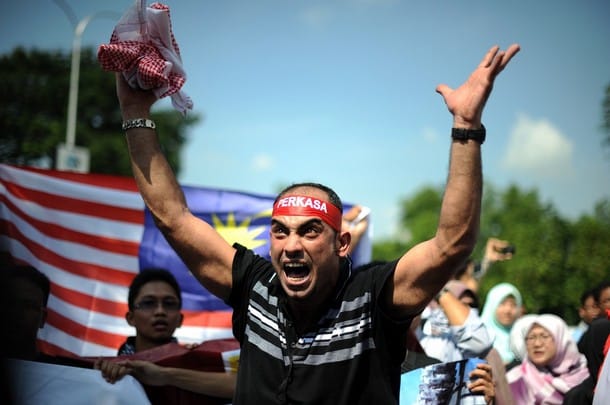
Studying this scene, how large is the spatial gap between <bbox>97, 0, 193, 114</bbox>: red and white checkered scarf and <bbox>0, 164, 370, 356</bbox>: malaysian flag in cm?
360

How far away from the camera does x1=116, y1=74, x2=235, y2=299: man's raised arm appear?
135 inches

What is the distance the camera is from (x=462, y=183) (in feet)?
9.41

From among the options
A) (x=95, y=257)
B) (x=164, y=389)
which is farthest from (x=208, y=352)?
(x=95, y=257)

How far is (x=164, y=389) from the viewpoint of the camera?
438 centimetres

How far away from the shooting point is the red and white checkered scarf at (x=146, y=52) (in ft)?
11.4

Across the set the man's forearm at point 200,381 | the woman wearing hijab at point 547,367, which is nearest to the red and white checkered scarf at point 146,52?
the man's forearm at point 200,381

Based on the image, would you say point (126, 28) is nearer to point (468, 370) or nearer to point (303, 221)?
point (303, 221)

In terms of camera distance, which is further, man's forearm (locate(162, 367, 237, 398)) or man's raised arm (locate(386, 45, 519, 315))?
man's forearm (locate(162, 367, 237, 398))

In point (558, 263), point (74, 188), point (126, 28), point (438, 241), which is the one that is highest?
point (558, 263)

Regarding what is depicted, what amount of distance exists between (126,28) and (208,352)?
2.09m

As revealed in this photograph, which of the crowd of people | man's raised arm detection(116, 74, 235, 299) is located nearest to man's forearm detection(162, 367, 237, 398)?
the crowd of people

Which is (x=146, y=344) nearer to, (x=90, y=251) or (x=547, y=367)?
Answer: (x=90, y=251)

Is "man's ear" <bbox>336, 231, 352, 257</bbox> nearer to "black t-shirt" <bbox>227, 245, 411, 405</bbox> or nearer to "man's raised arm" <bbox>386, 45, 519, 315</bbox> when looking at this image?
"black t-shirt" <bbox>227, 245, 411, 405</bbox>

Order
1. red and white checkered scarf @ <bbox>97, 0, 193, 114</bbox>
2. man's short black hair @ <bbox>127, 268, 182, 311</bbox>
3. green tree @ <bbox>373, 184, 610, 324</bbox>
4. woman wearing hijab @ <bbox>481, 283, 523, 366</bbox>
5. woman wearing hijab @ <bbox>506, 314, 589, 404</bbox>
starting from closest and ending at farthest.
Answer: red and white checkered scarf @ <bbox>97, 0, 193, 114</bbox>, man's short black hair @ <bbox>127, 268, 182, 311</bbox>, woman wearing hijab @ <bbox>506, 314, 589, 404</bbox>, woman wearing hijab @ <bbox>481, 283, 523, 366</bbox>, green tree @ <bbox>373, 184, 610, 324</bbox>
